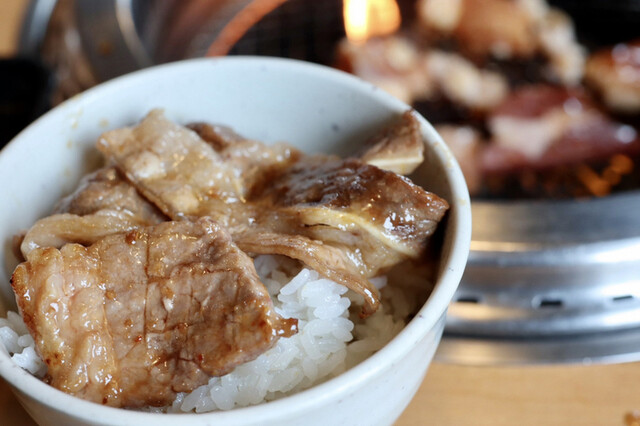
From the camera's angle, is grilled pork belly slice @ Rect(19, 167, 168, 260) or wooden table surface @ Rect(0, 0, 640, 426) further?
wooden table surface @ Rect(0, 0, 640, 426)

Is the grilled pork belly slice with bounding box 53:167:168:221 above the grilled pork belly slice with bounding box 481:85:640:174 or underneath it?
above

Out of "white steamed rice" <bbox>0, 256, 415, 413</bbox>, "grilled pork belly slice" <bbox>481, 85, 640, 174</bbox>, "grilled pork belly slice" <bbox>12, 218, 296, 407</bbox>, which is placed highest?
"grilled pork belly slice" <bbox>12, 218, 296, 407</bbox>

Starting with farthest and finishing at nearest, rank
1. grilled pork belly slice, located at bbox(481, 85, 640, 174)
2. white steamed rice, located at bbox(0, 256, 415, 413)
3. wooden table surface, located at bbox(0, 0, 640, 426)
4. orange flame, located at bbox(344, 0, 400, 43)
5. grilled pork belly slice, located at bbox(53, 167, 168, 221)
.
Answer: orange flame, located at bbox(344, 0, 400, 43)
grilled pork belly slice, located at bbox(481, 85, 640, 174)
wooden table surface, located at bbox(0, 0, 640, 426)
grilled pork belly slice, located at bbox(53, 167, 168, 221)
white steamed rice, located at bbox(0, 256, 415, 413)

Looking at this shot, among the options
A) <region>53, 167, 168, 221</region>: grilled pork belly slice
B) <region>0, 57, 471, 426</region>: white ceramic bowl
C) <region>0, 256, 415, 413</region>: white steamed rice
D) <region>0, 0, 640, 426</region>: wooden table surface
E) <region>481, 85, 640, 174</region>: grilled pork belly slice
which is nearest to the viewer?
<region>0, 57, 471, 426</region>: white ceramic bowl

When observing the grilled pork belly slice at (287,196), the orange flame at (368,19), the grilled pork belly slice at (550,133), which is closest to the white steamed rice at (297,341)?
the grilled pork belly slice at (287,196)

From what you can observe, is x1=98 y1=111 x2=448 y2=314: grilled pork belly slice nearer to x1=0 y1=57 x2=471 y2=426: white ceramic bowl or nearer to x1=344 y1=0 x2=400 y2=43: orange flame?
x1=0 y1=57 x2=471 y2=426: white ceramic bowl

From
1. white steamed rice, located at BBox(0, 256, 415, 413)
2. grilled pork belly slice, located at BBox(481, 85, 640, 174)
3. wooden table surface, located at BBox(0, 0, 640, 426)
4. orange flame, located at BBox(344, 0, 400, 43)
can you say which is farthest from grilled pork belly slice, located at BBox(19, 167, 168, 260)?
orange flame, located at BBox(344, 0, 400, 43)
